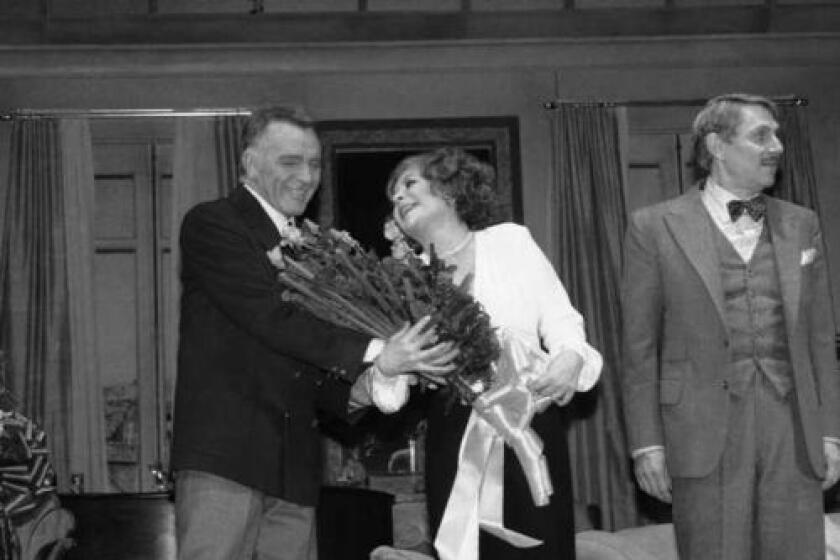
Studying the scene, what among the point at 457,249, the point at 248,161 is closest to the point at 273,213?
the point at 248,161

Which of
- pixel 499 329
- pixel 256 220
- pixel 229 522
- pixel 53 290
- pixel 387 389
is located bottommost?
pixel 229 522

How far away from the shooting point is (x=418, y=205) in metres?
3.30

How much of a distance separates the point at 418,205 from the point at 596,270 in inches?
192

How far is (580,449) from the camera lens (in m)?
7.93

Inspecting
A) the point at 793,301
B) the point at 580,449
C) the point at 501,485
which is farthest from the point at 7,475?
the point at 580,449

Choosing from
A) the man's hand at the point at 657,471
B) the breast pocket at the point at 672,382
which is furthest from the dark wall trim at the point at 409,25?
the man's hand at the point at 657,471

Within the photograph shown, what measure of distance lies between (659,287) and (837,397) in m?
0.54

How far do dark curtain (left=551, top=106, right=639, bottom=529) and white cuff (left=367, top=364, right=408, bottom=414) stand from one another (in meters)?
4.89

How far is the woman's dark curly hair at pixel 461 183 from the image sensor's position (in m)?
3.31

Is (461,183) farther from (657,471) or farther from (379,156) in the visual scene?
(379,156)

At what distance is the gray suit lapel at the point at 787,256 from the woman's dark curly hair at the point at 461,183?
0.76 metres

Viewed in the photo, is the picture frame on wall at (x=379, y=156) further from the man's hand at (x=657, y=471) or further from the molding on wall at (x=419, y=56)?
the man's hand at (x=657, y=471)

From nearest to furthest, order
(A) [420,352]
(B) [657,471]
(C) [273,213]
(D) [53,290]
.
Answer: (A) [420,352]
(C) [273,213]
(B) [657,471]
(D) [53,290]

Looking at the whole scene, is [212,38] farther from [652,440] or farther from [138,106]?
[652,440]
